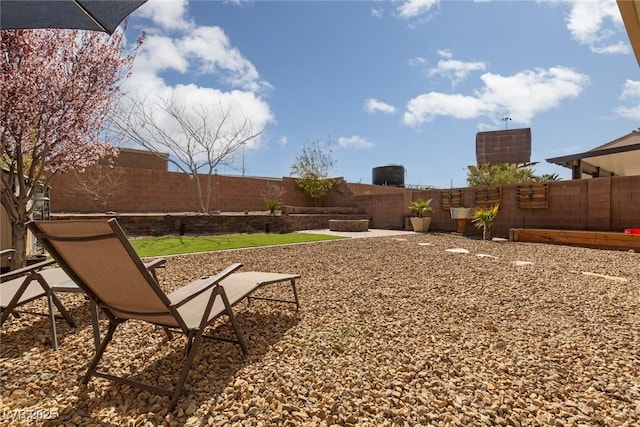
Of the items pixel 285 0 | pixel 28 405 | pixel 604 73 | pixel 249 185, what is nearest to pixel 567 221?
pixel 604 73

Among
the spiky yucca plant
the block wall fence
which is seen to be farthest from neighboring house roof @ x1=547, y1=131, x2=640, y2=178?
the spiky yucca plant

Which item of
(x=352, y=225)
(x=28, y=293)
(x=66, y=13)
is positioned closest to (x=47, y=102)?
(x=66, y=13)

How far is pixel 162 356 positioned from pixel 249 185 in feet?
47.9

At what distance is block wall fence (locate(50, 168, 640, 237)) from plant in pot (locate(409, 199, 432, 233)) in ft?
1.01

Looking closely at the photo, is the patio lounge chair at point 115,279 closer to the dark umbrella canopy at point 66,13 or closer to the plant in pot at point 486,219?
the dark umbrella canopy at point 66,13

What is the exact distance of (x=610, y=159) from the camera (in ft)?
32.9

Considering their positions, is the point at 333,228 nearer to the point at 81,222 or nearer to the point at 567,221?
the point at 567,221

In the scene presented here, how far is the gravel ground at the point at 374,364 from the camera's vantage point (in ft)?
5.23

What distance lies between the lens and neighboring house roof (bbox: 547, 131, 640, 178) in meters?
8.86

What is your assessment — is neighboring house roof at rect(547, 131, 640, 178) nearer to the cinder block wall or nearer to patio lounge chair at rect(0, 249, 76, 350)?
the cinder block wall

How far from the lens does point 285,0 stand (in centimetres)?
711

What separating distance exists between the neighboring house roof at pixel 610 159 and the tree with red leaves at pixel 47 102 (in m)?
12.2

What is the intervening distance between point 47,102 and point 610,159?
1436 cm

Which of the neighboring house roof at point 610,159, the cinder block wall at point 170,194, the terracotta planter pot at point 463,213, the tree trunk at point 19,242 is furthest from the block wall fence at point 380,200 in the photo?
the tree trunk at point 19,242
